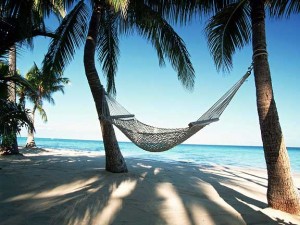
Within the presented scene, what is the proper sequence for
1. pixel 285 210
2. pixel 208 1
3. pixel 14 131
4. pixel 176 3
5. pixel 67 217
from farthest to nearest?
pixel 14 131 < pixel 176 3 < pixel 208 1 < pixel 285 210 < pixel 67 217

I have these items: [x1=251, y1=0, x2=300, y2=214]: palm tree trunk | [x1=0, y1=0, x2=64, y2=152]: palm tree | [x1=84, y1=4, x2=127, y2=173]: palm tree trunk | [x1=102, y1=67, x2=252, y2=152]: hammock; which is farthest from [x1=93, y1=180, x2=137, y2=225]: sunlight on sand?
[x1=0, y1=0, x2=64, y2=152]: palm tree

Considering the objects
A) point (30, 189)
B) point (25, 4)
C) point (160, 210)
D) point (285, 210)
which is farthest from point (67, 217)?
point (25, 4)

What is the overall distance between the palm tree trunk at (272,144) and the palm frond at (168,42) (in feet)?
8.19

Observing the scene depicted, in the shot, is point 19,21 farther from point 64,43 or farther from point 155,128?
point 155,128

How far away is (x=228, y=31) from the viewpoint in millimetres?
4223

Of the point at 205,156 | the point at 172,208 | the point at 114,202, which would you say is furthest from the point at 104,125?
the point at 205,156

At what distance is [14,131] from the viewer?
5617 millimetres

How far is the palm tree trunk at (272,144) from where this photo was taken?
2979 mm

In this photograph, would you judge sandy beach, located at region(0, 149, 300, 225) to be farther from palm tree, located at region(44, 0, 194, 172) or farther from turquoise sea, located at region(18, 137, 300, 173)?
turquoise sea, located at region(18, 137, 300, 173)

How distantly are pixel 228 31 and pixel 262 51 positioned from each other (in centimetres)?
108

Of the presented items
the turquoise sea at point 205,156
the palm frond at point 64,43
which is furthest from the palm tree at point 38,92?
the palm frond at point 64,43

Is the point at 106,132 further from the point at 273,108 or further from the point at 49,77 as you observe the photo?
the point at 273,108

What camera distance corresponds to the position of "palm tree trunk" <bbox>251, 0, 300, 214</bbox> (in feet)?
9.77

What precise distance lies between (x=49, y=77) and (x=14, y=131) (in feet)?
4.09
